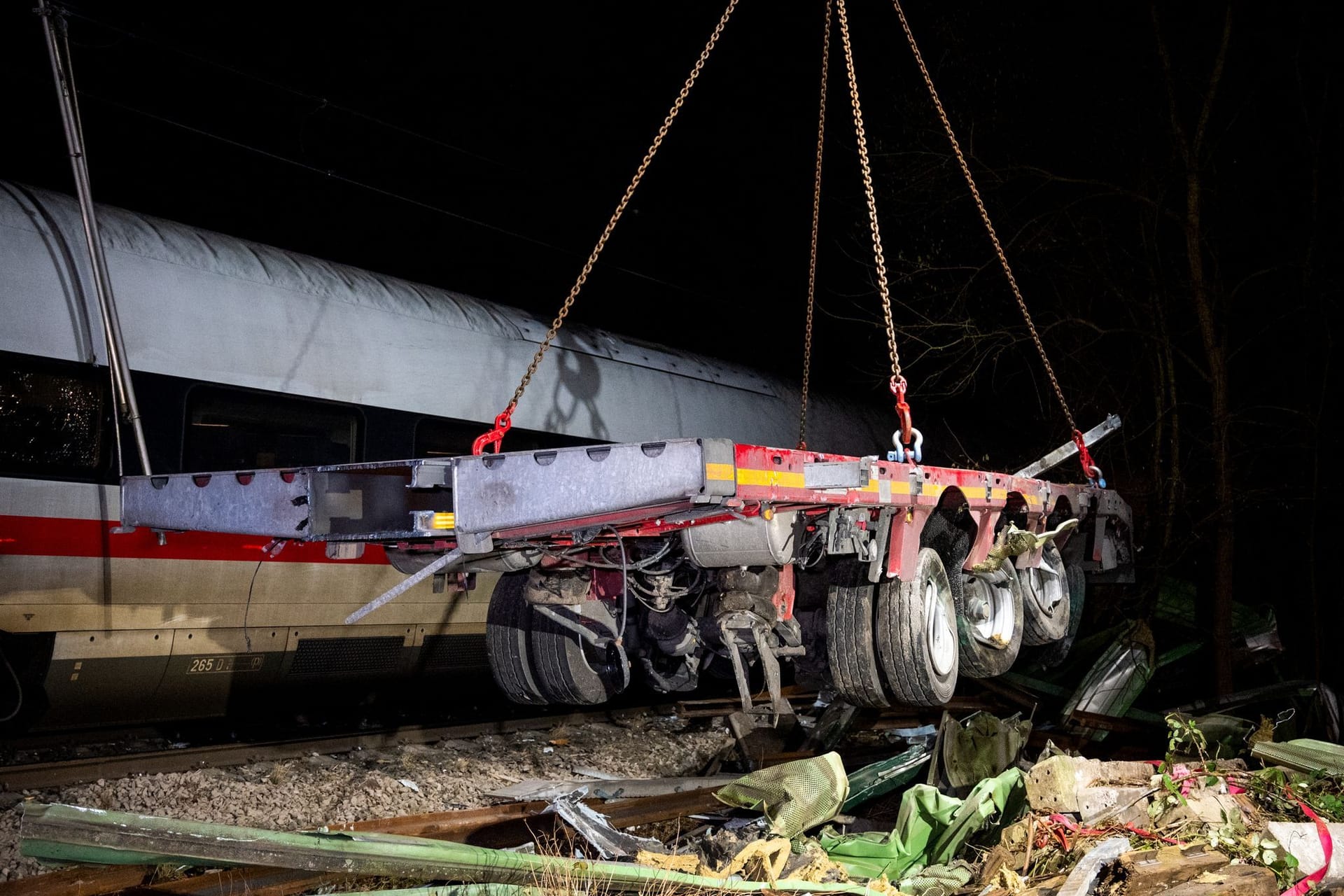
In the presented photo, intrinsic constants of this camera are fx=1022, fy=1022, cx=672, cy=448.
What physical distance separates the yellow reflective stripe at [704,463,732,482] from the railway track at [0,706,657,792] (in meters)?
4.55

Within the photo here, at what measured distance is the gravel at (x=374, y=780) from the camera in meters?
5.62

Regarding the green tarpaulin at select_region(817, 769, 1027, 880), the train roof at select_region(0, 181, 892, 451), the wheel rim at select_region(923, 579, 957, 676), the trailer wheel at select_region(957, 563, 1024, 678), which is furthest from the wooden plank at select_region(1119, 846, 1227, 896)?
the train roof at select_region(0, 181, 892, 451)

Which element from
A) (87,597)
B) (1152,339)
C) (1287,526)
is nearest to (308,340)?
(87,597)

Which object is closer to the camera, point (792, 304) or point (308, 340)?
point (308, 340)

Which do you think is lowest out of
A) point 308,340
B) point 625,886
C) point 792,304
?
point 625,886

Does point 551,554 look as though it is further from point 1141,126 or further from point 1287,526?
point 1287,526

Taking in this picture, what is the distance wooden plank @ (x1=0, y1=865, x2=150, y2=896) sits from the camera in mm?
4188

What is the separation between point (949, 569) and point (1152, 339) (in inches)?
208

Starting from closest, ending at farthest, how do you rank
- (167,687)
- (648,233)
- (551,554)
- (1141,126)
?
(551,554), (167,687), (1141,126), (648,233)

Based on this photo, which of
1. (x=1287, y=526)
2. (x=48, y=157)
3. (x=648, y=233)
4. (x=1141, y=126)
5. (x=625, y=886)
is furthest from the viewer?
(x=648, y=233)

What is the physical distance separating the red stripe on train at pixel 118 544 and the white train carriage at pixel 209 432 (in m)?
0.01

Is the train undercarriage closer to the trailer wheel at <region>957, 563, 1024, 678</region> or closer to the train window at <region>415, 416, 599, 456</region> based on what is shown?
the trailer wheel at <region>957, 563, 1024, 678</region>

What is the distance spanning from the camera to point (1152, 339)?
10234 millimetres

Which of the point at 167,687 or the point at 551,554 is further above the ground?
the point at 551,554
